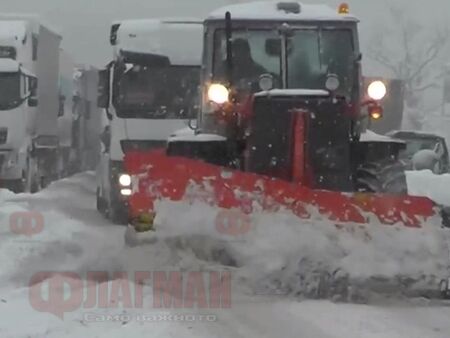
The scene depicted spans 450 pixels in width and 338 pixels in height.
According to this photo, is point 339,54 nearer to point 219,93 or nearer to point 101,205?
point 219,93

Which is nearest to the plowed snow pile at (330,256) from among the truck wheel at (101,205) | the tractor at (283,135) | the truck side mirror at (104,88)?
the tractor at (283,135)

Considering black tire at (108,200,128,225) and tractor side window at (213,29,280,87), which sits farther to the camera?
black tire at (108,200,128,225)

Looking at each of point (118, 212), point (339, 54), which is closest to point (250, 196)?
point (339, 54)

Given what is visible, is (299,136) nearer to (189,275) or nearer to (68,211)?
(189,275)

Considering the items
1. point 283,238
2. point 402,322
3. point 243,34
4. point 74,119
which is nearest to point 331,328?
point 402,322

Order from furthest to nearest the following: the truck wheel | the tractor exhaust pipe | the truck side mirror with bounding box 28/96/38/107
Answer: the truck side mirror with bounding box 28/96/38/107 → the truck wheel → the tractor exhaust pipe

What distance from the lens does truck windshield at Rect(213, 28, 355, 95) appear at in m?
10.6

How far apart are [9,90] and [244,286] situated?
43.2 ft

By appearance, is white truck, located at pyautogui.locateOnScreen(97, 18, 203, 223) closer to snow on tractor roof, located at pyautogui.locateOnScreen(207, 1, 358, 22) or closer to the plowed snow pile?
snow on tractor roof, located at pyautogui.locateOnScreen(207, 1, 358, 22)

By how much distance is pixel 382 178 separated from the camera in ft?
32.1

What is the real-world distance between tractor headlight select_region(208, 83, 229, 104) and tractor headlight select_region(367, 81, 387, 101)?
147 centimetres

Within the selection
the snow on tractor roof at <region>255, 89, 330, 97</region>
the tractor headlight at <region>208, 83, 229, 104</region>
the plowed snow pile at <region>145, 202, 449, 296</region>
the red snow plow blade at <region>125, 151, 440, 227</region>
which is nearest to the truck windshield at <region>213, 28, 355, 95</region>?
the tractor headlight at <region>208, 83, 229, 104</region>

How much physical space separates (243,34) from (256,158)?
1.70 meters

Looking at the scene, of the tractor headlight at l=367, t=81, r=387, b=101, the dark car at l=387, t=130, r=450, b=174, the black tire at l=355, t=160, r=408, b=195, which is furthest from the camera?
the dark car at l=387, t=130, r=450, b=174
